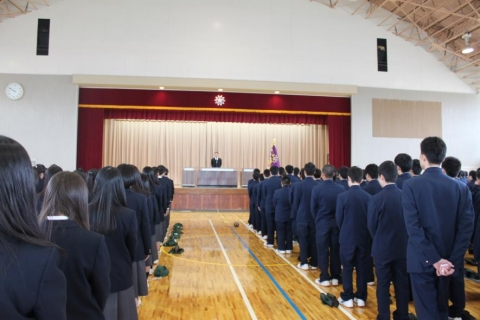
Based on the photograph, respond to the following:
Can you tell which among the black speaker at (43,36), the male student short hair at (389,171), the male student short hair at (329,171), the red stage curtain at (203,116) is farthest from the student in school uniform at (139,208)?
the black speaker at (43,36)

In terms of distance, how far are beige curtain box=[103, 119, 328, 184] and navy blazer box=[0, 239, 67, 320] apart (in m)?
16.0

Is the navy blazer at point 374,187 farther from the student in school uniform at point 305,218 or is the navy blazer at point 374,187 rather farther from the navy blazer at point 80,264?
the navy blazer at point 80,264

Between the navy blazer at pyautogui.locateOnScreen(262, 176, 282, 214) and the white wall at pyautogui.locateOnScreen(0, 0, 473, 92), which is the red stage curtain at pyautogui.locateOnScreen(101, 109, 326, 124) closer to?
the white wall at pyautogui.locateOnScreen(0, 0, 473, 92)

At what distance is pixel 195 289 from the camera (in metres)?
4.83

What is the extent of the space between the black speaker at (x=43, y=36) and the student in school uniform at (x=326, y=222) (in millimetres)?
12741

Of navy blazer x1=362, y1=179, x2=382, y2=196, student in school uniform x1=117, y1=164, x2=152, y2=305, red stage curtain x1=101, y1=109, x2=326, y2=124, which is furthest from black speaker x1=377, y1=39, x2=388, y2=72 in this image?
student in school uniform x1=117, y1=164, x2=152, y2=305

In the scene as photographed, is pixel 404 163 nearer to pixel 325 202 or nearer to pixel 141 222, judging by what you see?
pixel 325 202

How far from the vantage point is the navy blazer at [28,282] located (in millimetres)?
915

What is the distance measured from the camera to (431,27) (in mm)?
14695

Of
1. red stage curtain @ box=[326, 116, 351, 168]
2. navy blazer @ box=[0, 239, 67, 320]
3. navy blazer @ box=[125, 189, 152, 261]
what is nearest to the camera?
navy blazer @ box=[0, 239, 67, 320]

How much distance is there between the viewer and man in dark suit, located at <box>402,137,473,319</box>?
2.65m

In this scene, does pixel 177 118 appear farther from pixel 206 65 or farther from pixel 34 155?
pixel 34 155

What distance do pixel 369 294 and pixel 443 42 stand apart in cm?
1333

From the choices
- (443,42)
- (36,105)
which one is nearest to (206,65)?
(36,105)
